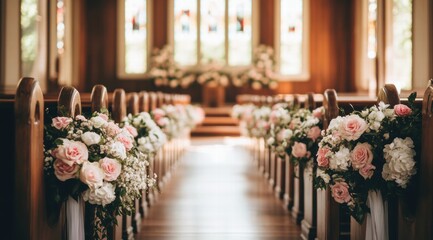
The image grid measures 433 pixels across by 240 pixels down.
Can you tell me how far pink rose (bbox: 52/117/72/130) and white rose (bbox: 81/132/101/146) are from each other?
93 millimetres

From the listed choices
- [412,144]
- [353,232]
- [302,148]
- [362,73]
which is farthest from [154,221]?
[362,73]

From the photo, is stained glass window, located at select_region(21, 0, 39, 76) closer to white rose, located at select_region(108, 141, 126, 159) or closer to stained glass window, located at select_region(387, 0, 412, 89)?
stained glass window, located at select_region(387, 0, 412, 89)

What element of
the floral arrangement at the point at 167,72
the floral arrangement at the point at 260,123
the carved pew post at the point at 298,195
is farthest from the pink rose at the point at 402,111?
the floral arrangement at the point at 167,72

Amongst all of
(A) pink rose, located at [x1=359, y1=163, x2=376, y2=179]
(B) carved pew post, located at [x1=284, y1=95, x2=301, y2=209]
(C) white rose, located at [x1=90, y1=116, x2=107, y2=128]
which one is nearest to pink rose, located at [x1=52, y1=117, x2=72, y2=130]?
(C) white rose, located at [x1=90, y1=116, x2=107, y2=128]

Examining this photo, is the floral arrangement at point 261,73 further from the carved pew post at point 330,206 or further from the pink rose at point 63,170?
the pink rose at point 63,170

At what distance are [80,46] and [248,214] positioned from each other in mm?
9942

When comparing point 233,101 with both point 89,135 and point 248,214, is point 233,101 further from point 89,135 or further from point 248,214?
point 89,135

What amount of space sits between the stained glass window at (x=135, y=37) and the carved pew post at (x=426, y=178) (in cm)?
1229

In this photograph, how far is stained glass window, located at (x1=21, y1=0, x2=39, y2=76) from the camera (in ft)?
30.3

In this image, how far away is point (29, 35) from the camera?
955 cm

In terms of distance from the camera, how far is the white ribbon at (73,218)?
251 centimetres

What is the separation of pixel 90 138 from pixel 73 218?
1.13ft

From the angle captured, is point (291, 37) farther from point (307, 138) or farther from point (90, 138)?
point (90, 138)

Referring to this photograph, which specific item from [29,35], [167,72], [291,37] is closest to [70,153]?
[29,35]
